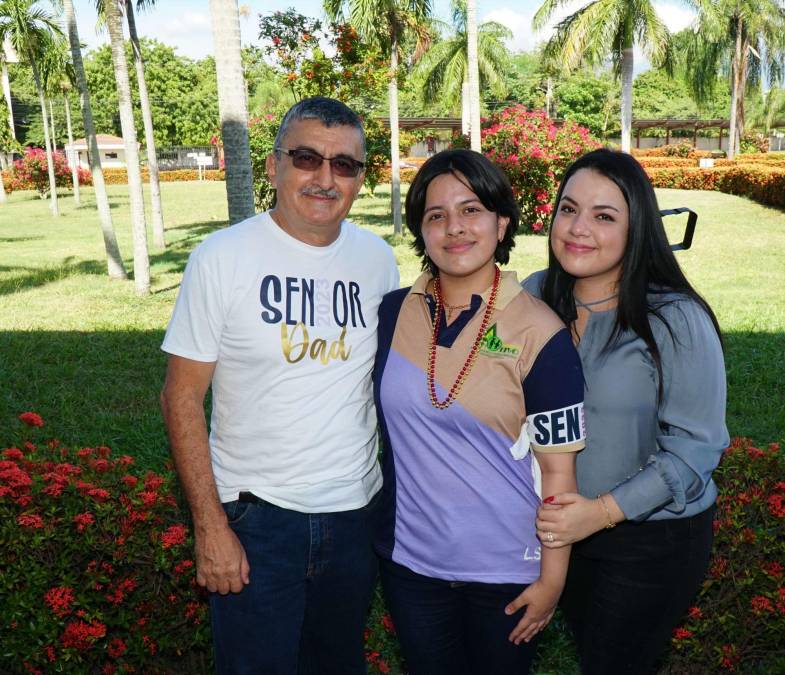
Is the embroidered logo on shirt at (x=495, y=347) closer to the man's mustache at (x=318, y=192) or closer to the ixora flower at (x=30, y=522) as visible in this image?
the man's mustache at (x=318, y=192)

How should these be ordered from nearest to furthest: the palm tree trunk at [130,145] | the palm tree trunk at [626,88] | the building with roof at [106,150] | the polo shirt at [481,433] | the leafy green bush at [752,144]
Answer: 1. the polo shirt at [481,433]
2. the palm tree trunk at [130,145]
3. the palm tree trunk at [626,88]
4. the leafy green bush at [752,144]
5. the building with roof at [106,150]

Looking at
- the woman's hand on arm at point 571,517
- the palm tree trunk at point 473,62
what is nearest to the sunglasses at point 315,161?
the woman's hand on arm at point 571,517

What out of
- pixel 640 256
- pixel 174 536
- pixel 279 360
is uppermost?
pixel 640 256

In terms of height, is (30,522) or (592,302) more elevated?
(592,302)

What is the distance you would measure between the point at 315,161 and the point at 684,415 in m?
1.33

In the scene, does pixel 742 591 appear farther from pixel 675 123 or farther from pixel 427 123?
pixel 675 123

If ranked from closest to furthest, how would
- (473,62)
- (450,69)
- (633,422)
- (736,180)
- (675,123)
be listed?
1. (633,422)
2. (473,62)
3. (736,180)
4. (450,69)
5. (675,123)

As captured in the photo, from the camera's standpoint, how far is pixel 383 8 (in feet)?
57.7

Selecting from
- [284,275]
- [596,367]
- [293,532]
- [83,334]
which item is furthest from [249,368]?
[83,334]

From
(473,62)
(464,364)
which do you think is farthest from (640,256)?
(473,62)

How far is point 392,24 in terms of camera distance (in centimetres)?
1825

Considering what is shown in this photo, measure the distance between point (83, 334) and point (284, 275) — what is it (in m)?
8.18

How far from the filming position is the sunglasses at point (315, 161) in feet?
7.66

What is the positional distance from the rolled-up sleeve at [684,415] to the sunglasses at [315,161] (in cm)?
107
